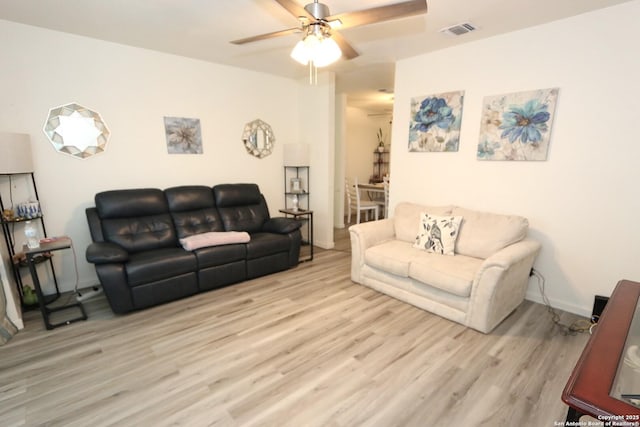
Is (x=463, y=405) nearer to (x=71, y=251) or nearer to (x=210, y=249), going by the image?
(x=210, y=249)

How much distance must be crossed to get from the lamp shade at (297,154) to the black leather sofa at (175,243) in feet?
2.42

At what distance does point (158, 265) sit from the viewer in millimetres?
2709

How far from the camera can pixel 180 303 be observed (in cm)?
286

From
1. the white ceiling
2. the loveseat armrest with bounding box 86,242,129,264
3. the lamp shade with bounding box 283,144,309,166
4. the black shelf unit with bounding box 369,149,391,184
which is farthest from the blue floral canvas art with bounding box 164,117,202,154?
the black shelf unit with bounding box 369,149,391,184

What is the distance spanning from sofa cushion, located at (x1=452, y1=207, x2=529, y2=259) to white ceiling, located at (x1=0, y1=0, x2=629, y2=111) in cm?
148

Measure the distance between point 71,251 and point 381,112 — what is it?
6.69 m

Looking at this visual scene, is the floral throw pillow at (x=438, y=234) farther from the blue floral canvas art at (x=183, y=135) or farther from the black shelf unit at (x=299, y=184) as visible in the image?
the blue floral canvas art at (x=183, y=135)

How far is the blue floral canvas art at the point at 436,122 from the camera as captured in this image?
3219mm

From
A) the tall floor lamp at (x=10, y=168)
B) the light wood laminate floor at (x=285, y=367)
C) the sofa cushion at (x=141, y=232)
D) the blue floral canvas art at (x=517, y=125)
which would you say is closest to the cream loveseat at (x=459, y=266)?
the light wood laminate floor at (x=285, y=367)

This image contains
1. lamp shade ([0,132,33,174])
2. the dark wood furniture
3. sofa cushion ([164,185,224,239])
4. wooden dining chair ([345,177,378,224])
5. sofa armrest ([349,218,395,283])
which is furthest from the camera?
wooden dining chair ([345,177,378,224])

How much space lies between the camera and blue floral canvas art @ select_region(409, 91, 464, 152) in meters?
3.22

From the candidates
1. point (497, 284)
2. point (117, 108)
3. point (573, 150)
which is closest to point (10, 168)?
point (117, 108)

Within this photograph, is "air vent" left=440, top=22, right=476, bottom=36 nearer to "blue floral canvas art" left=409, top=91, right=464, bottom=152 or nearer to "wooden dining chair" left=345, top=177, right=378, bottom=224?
"blue floral canvas art" left=409, top=91, right=464, bottom=152

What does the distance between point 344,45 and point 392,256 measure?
186 centimetres
